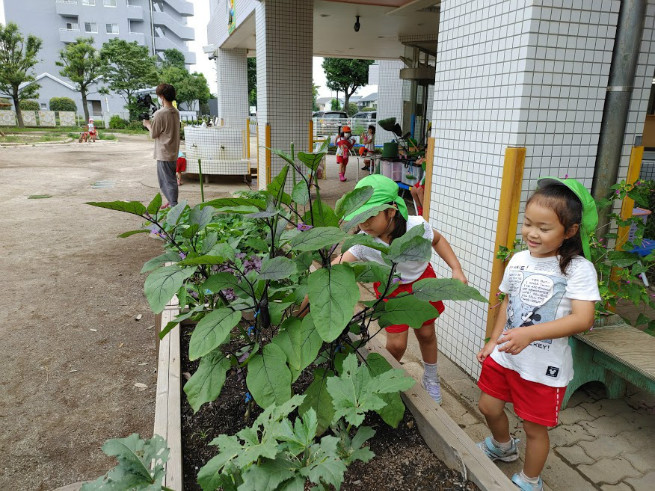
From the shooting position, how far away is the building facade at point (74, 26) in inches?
1828

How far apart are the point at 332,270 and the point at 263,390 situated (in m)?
0.39

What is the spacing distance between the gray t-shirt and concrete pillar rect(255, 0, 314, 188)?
1926mm

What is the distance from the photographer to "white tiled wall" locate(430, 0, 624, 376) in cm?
243

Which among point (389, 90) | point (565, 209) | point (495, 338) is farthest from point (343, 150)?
point (565, 209)

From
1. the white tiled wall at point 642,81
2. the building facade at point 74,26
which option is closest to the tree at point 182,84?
the building facade at point 74,26

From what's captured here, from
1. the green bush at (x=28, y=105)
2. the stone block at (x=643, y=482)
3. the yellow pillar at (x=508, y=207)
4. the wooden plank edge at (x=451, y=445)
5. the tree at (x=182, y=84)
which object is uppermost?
the tree at (x=182, y=84)

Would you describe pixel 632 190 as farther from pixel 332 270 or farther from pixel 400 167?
pixel 400 167

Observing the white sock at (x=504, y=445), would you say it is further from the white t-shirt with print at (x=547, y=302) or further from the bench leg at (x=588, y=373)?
the bench leg at (x=588, y=373)

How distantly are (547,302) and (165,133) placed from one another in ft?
17.4

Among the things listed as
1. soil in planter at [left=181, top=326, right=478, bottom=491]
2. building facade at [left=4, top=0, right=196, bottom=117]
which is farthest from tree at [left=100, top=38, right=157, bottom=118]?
soil in planter at [left=181, top=326, right=478, bottom=491]

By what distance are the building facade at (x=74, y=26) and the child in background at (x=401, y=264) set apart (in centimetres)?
4900

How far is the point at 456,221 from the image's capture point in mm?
3033

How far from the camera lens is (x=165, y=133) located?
598 centimetres

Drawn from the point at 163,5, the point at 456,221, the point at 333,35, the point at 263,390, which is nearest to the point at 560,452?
the point at 456,221
